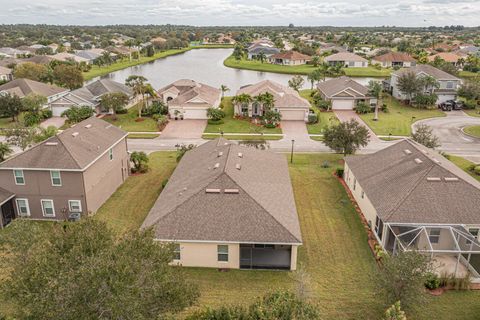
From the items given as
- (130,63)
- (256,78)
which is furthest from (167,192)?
(130,63)

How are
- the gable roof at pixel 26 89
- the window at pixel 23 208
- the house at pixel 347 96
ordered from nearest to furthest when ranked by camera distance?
the window at pixel 23 208, the gable roof at pixel 26 89, the house at pixel 347 96

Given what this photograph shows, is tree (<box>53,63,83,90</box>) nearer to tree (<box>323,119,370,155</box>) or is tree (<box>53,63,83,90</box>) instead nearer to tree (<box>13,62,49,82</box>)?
tree (<box>13,62,49,82</box>)

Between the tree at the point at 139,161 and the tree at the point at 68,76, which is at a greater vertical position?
the tree at the point at 68,76

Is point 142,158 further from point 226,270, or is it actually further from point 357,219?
point 357,219

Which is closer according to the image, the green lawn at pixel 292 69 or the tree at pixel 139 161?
the tree at pixel 139 161

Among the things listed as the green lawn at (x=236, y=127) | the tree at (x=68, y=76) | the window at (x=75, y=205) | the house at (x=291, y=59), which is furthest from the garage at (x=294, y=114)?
the house at (x=291, y=59)

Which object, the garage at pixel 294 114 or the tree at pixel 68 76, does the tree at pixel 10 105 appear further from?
the garage at pixel 294 114
